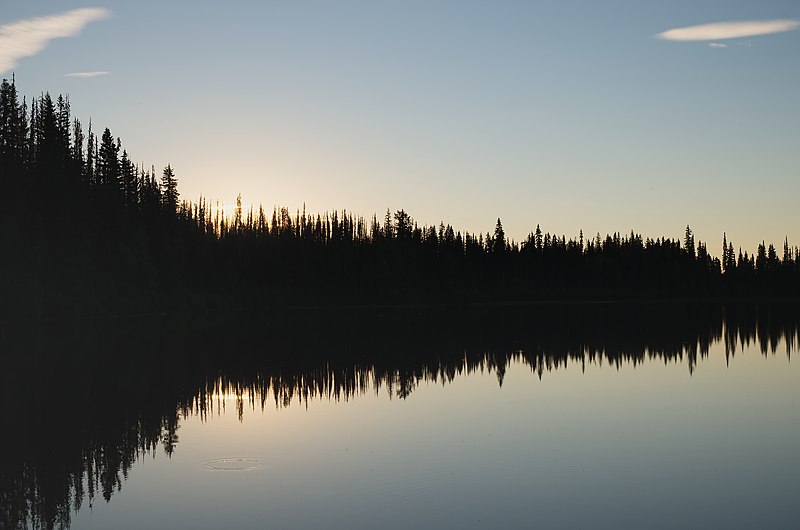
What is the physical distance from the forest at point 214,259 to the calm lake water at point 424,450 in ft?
154

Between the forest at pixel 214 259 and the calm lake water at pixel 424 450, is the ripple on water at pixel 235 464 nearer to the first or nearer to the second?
the calm lake water at pixel 424 450

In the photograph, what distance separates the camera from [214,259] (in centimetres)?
13100

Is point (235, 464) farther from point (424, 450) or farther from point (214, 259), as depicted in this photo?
point (214, 259)

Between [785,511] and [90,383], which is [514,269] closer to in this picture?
[90,383]

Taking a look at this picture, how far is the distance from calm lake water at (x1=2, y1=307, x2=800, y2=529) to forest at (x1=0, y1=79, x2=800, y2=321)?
46.9 metres

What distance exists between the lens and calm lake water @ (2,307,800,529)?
41.3 ft

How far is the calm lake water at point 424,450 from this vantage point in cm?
1259

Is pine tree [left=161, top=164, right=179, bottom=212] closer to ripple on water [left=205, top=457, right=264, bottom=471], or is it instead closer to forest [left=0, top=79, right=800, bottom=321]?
forest [left=0, top=79, right=800, bottom=321]

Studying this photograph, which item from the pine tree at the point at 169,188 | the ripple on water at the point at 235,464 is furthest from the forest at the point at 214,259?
the ripple on water at the point at 235,464

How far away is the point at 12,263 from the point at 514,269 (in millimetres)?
119039

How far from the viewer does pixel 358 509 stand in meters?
12.7

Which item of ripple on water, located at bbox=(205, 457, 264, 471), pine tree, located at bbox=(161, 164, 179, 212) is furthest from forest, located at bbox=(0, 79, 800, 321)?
ripple on water, located at bbox=(205, 457, 264, 471)

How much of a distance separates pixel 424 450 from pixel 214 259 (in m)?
117

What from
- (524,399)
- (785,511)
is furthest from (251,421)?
(785,511)
